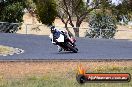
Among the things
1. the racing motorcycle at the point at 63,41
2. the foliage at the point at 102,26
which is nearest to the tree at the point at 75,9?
the foliage at the point at 102,26

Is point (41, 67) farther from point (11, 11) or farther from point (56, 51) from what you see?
point (11, 11)

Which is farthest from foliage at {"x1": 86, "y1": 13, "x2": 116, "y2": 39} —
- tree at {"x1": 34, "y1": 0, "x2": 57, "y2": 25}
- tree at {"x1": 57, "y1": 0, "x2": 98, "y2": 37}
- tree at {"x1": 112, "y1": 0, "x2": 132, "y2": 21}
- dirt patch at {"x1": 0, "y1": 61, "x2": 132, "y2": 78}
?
dirt patch at {"x1": 0, "y1": 61, "x2": 132, "y2": 78}

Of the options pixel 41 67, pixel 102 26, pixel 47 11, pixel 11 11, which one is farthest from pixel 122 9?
pixel 41 67

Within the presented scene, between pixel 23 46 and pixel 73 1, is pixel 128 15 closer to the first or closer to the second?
pixel 73 1

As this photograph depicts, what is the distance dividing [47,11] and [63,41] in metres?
26.2

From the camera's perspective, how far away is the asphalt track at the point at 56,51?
2367 cm

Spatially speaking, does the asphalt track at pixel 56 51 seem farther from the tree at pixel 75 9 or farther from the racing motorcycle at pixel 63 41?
the tree at pixel 75 9

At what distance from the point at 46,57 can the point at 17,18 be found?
82.5 feet

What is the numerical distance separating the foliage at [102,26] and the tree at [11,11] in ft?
25.3

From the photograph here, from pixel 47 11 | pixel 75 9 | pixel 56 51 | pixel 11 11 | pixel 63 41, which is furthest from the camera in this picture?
pixel 47 11

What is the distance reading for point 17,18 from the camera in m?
48.1

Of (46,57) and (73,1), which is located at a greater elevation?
(73,1)

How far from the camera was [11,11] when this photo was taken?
4700cm

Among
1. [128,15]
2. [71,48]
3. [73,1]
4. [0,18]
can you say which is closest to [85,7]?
[73,1]
